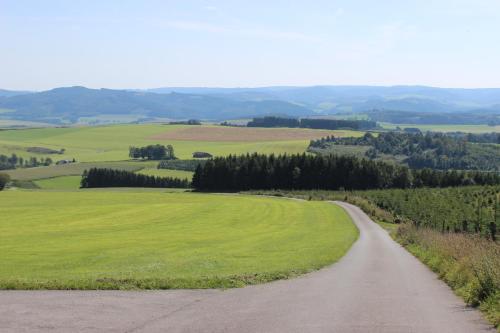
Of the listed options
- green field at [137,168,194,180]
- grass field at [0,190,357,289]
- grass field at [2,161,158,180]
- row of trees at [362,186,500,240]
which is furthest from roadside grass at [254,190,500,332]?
grass field at [2,161,158,180]

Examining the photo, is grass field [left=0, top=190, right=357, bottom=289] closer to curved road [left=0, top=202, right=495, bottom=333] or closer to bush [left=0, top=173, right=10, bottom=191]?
curved road [left=0, top=202, right=495, bottom=333]

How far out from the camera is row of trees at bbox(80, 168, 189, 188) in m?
146

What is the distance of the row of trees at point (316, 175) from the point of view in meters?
129

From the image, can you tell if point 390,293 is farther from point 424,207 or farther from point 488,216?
point 424,207

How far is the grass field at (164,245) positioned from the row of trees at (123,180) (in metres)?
72.2

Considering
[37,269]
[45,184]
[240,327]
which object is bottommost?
[45,184]

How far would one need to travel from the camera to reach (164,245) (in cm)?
3559

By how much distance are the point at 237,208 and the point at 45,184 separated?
82.5m

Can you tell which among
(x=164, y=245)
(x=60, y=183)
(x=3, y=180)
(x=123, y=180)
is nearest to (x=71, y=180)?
(x=60, y=183)

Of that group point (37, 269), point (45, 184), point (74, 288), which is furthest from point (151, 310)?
point (45, 184)

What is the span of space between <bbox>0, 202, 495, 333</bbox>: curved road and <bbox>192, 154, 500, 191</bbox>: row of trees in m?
Result: 108

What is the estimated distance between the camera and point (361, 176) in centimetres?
12900

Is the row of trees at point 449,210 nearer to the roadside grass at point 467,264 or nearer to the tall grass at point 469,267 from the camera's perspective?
the roadside grass at point 467,264

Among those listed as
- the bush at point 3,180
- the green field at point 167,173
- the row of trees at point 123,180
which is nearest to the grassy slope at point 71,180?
the green field at point 167,173
